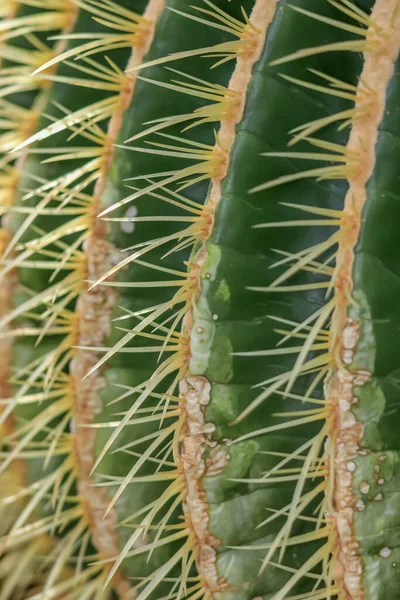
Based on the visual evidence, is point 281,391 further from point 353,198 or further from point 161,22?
point 161,22

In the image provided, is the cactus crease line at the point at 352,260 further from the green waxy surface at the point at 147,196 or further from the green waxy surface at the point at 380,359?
the green waxy surface at the point at 147,196

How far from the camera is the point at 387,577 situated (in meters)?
0.58

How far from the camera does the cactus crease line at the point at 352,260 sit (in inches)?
21.2

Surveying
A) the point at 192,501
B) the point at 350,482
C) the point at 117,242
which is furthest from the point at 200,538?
the point at 117,242

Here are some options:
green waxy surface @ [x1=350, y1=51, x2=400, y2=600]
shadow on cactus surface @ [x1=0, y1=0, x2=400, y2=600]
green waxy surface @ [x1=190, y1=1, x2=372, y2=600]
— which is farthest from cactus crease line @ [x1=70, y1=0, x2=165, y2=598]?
green waxy surface @ [x1=350, y1=51, x2=400, y2=600]

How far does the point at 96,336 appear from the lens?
699mm

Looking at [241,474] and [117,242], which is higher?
[117,242]

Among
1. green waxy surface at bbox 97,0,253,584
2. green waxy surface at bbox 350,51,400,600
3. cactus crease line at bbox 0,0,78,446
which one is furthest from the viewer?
cactus crease line at bbox 0,0,78,446

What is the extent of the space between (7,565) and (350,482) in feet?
1.44

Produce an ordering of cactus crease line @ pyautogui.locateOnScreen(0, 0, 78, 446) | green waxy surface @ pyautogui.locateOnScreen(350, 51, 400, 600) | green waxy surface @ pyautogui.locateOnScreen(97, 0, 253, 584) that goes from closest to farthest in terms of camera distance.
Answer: green waxy surface @ pyautogui.locateOnScreen(350, 51, 400, 600) → green waxy surface @ pyautogui.locateOnScreen(97, 0, 253, 584) → cactus crease line @ pyautogui.locateOnScreen(0, 0, 78, 446)

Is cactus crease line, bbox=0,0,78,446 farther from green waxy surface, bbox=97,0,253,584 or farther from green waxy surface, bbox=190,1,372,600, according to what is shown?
green waxy surface, bbox=190,1,372,600

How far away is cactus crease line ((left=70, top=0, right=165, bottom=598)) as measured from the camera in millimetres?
671

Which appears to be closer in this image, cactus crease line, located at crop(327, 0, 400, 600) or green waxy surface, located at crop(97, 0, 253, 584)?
cactus crease line, located at crop(327, 0, 400, 600)

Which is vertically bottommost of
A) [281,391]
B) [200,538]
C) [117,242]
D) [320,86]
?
[200,538]
